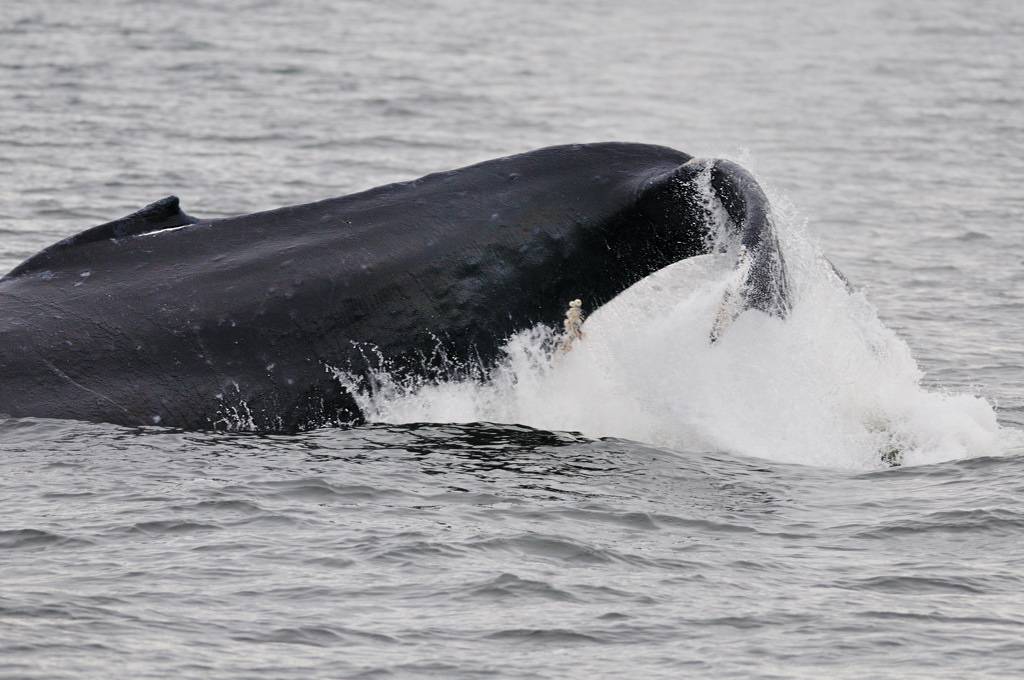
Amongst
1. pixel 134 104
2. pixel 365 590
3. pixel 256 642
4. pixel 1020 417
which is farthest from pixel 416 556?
pixel 134 104

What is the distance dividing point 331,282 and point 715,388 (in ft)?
8.91

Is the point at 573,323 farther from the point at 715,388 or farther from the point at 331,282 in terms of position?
the point at 331,282

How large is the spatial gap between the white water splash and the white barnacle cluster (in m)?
0.09

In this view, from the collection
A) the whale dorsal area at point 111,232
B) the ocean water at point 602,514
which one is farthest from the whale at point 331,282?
the ocean water at point 602,514

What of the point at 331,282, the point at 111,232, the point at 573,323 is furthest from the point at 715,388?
the point at 111,232

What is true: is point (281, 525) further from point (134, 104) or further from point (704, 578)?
point (134, 104)

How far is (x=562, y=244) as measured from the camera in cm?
1132


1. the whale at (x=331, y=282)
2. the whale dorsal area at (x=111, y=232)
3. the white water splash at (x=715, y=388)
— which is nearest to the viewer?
the whale at (x=331, y=282)

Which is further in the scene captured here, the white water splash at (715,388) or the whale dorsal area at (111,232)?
the white water splash at (715,388)

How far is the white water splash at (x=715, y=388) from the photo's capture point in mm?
11633

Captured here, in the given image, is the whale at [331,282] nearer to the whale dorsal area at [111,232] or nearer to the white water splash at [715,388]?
the whale dorsal area at [111,232]

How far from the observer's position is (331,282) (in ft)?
36.7

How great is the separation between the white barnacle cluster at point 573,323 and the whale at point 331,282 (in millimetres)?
53

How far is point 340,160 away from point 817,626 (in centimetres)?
2075
